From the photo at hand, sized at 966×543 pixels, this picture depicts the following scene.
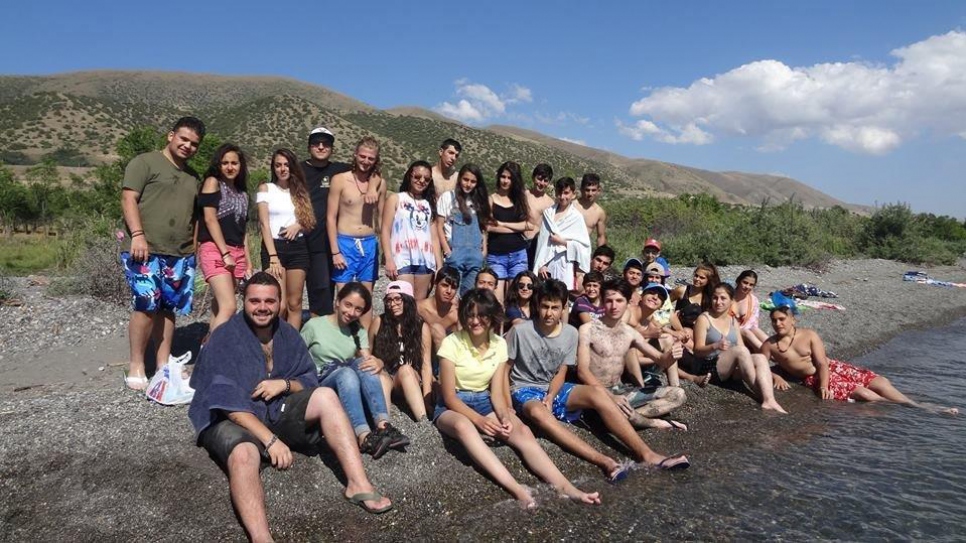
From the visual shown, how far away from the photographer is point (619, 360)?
18.0ft

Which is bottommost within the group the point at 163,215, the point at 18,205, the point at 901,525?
the point at 18,205

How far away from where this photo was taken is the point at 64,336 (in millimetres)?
7199

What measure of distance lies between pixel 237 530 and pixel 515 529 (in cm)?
164

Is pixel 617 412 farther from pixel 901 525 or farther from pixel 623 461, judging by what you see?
pixel 901 525

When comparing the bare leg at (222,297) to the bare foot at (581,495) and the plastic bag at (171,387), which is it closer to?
the plastic bag at (171,387)

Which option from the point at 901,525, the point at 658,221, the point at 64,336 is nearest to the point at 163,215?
the point at 64,336

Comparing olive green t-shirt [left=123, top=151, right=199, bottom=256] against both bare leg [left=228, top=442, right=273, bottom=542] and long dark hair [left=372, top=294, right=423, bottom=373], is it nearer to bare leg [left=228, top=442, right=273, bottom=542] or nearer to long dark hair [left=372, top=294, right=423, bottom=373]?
long dark hair [left=372, top=294, right=423, bottom=373]

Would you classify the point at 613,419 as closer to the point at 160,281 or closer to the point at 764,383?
the point at 764,383

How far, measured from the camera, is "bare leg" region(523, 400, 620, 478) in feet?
15.1

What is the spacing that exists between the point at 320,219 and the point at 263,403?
2.24 metres

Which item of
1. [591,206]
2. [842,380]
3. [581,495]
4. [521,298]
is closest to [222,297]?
[521,298]

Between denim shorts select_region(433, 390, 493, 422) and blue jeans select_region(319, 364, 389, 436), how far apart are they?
0.45 meters

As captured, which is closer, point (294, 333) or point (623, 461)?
point (294, 333)

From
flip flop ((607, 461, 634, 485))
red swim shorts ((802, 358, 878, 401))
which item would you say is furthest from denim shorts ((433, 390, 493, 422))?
red swim shorts ((802, 358, 878, 401))
